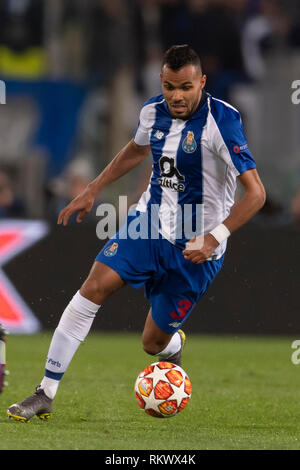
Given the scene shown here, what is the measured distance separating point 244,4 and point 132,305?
19.6ft

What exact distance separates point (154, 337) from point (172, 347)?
336mm

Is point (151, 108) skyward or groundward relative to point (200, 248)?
skyward

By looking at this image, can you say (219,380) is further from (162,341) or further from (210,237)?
(210,237)

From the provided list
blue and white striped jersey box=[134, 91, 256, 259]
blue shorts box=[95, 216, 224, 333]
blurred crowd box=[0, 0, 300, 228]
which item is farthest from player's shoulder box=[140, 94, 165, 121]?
blurred crowd box=[0, 0, 300, 228]

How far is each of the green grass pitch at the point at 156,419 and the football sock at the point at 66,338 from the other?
26cm

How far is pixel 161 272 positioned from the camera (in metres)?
6.71

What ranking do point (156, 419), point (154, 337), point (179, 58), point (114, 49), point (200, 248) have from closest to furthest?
point (200, 248), point (179, 58), point (156, 419), point (154, 337), point (114, 49)

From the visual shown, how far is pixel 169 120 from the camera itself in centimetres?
662

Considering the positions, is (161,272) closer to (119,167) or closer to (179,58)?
(119,167)

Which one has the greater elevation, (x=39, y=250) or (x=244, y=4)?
(x=244, y=4)

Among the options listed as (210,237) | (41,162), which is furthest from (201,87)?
(41,162)

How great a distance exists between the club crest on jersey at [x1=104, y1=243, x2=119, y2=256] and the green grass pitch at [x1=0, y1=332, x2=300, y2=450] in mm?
1035

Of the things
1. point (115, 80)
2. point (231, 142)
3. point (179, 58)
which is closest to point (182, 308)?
point (231, 142)

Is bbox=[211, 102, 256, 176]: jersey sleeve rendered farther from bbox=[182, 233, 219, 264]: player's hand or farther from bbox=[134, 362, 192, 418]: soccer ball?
bbox=[134, 362, 192, 418]: soccer ball
